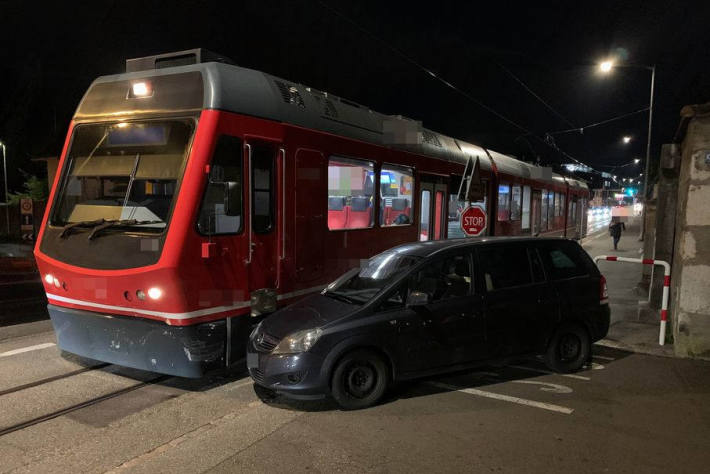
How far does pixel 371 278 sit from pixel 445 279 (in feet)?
2.71

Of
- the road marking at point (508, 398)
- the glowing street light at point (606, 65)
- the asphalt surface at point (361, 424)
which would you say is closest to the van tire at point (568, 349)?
the asphalt surface at point (361, 424)

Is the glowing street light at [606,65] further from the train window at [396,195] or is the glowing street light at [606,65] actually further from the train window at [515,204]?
the train window at [396,195]

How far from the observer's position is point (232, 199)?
17.6 ft

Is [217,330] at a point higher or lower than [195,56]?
lower

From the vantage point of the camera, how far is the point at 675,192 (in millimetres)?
9570

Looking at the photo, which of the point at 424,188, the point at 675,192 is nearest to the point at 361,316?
the point at 424,188

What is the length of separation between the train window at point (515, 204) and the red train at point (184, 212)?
873 cm

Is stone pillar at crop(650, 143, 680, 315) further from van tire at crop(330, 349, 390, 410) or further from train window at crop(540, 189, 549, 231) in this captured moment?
train window at crop(540, 189, 549, 231)

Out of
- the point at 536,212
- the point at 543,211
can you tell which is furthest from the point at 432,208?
the point at 543,211

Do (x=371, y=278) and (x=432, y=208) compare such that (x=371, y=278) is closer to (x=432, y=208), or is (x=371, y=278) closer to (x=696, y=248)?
(x=696, y=248)

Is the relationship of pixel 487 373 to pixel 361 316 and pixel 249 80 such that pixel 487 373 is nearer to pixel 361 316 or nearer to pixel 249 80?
pixel 361 316

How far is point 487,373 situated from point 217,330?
10.3 ft

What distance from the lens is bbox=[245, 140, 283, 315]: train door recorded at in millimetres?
5629

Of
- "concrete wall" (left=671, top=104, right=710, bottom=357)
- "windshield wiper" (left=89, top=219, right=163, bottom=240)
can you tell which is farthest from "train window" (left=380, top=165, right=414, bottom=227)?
"concrete wall" (left=671, top=104, right=710, bottom=357)
